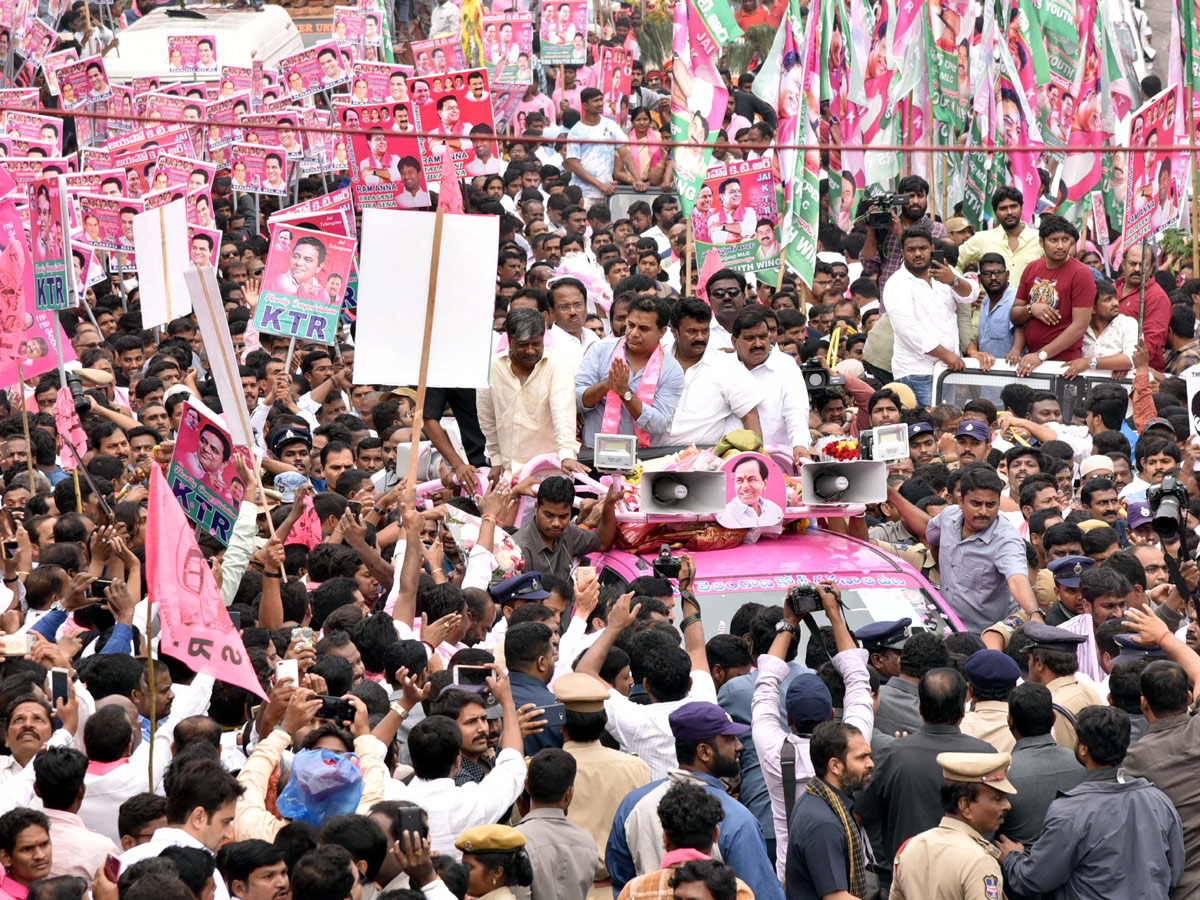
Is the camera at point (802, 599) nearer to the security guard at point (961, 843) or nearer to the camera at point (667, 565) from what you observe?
the camera at point (667, 565)

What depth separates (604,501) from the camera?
919 centimetres

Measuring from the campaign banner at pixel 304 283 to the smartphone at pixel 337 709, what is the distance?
294 inches

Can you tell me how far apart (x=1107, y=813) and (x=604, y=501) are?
370 cm

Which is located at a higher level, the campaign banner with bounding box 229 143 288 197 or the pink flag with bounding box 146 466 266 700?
the campaign banner with bounding box 229 143 288 197

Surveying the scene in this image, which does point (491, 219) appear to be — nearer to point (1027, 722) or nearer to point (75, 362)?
point (1027, 722)

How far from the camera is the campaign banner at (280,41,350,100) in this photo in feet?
72.0

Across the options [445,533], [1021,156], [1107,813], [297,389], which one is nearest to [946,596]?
[445,533]

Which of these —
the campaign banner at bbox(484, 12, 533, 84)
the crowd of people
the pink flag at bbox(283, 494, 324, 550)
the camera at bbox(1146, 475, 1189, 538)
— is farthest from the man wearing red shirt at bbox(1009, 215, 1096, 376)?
the campaign banner at bbox(484, 12, 533, 84)

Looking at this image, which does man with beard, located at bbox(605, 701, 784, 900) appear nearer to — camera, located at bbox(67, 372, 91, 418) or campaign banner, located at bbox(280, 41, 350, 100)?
→ camera, located at bbox(67, 372, 91, 418)

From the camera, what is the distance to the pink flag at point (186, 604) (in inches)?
249

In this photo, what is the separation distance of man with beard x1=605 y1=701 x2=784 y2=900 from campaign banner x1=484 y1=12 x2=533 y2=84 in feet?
64.8

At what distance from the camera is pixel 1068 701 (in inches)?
283

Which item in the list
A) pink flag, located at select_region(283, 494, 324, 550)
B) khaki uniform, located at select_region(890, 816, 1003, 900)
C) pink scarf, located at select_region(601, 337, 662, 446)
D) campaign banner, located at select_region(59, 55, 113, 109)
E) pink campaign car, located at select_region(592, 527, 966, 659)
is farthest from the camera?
campaign banner, located at select_region(59, 55, 113, 109)

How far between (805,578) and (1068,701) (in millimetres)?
1924
